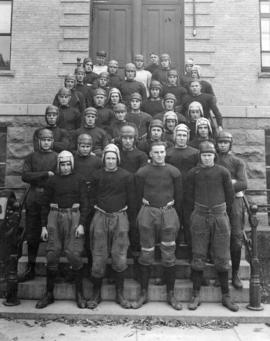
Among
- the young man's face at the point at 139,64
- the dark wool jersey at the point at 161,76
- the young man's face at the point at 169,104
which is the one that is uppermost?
the young man's face at the point at 139,64

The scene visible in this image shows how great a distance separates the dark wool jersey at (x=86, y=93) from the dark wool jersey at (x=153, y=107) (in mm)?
1040

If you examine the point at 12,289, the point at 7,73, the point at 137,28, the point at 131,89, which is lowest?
the point at 12,289

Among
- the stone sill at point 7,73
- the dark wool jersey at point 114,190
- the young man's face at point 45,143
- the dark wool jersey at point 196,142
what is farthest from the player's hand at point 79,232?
the stone sill at point 7,73

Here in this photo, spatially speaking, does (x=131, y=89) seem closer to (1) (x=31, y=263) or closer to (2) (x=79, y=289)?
(1) (x=31, y=263)

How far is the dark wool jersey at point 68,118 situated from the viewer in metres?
7.72

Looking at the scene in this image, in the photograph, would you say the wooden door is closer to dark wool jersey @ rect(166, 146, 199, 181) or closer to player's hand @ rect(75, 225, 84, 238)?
dark wool jersey @ rect(166, 146, 199, 181)

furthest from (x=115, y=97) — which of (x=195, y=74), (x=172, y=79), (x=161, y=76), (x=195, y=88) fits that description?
(x=195, y=74)

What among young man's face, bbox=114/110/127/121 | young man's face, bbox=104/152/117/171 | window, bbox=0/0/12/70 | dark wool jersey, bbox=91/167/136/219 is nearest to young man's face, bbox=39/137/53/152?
dark wool jersey, bbox=91/167/136/219

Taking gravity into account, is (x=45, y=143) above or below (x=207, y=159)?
above

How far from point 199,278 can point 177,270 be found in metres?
0.60

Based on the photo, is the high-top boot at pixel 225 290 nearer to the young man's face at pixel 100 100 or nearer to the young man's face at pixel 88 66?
the young man's face at pixel 100 100

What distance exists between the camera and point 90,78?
8898mm

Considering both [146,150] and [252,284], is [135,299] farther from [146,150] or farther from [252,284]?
[146,150]

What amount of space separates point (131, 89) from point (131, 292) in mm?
4135
